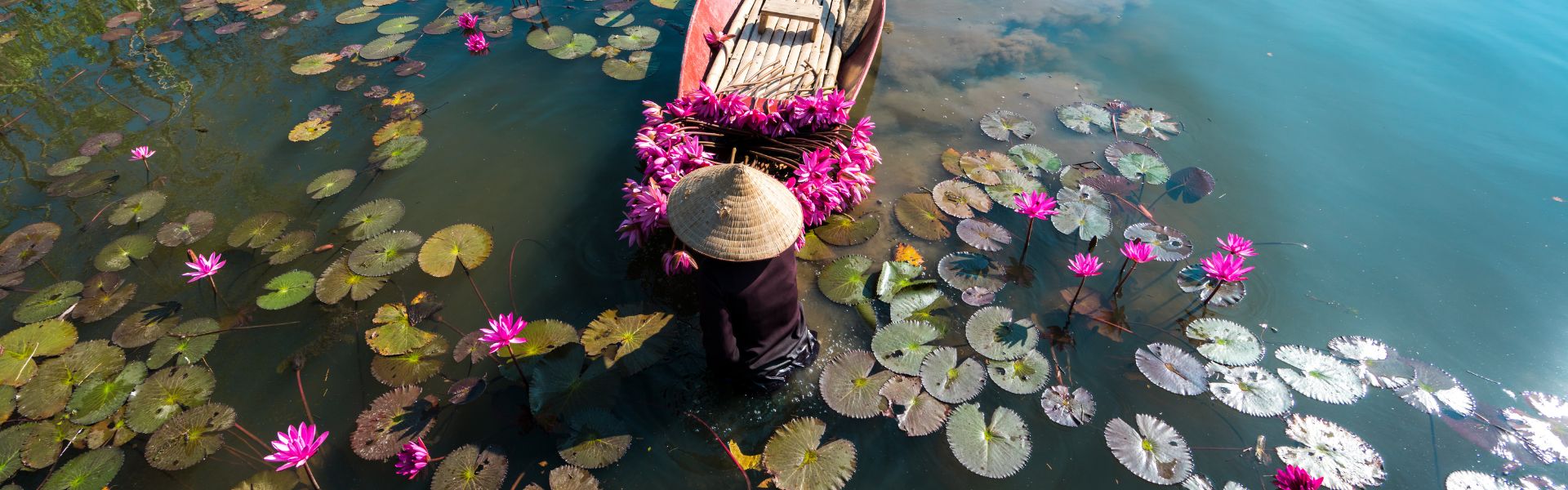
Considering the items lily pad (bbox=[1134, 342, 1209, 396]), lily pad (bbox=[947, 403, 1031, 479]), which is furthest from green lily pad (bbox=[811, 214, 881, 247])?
lily pad (bbox=[1134, 342, 1209, 396])

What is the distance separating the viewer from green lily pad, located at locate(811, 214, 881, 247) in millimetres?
4770

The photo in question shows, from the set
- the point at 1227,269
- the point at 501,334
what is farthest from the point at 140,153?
the point at 1227,269

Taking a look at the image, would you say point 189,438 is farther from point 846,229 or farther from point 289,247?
point 846,229

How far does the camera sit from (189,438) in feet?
11.6

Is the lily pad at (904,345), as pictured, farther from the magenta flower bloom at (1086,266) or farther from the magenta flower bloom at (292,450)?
the magenta flower bloom at (292,450)

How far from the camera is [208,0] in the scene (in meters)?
7.59

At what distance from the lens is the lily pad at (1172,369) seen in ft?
12.6

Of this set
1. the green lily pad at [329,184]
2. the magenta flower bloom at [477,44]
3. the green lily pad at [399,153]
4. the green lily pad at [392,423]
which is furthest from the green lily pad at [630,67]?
the green lily pad at [392,423]

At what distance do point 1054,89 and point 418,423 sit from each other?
615 centimetres

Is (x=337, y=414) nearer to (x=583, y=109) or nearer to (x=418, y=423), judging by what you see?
(x=418, y=423)

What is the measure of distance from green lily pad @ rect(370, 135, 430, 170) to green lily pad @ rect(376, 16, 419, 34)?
211cm

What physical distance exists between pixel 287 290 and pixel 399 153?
5.26 ft

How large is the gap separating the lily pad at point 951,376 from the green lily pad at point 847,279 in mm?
667

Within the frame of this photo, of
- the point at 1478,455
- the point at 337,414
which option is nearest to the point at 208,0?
the point at 337,414
